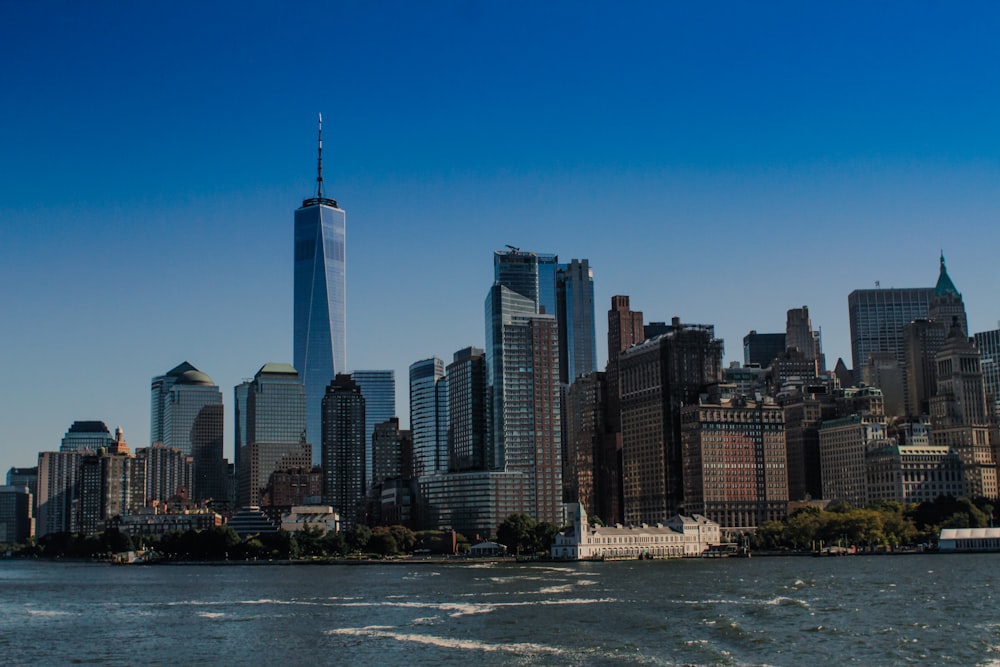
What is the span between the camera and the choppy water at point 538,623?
9069cm

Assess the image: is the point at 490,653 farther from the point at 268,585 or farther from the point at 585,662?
the point at 268,585

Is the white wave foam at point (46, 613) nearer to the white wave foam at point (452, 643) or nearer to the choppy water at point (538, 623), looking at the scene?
the choppy water at point (538, 623)

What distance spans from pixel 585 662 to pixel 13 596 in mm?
109294

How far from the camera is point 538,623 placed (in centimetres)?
10881

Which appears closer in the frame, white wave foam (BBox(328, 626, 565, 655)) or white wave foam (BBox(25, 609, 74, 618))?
white wave foam (BBox(328, 626, 565, 655))

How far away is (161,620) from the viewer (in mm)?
124000

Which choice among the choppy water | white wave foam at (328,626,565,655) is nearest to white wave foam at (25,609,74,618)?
the choppy water

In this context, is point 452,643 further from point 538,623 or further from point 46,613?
point 46,613

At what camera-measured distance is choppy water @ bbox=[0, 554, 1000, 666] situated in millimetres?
90688

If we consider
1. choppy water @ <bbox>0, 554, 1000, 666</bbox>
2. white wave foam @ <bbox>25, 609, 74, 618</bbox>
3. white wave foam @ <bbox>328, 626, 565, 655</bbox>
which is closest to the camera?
choppy water @ <bbox>0, 554, 1000, 666</bbox>

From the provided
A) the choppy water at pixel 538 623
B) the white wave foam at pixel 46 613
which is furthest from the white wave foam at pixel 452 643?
the white wave foam at pixel 46 613

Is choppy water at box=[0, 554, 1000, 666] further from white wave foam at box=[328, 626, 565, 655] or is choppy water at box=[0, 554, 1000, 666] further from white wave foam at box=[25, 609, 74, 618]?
white wave foam at box=[328, 626, 565, 655]

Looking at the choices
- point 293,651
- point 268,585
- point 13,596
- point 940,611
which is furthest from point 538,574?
point 293,651

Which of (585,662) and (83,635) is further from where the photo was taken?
(83,635)
